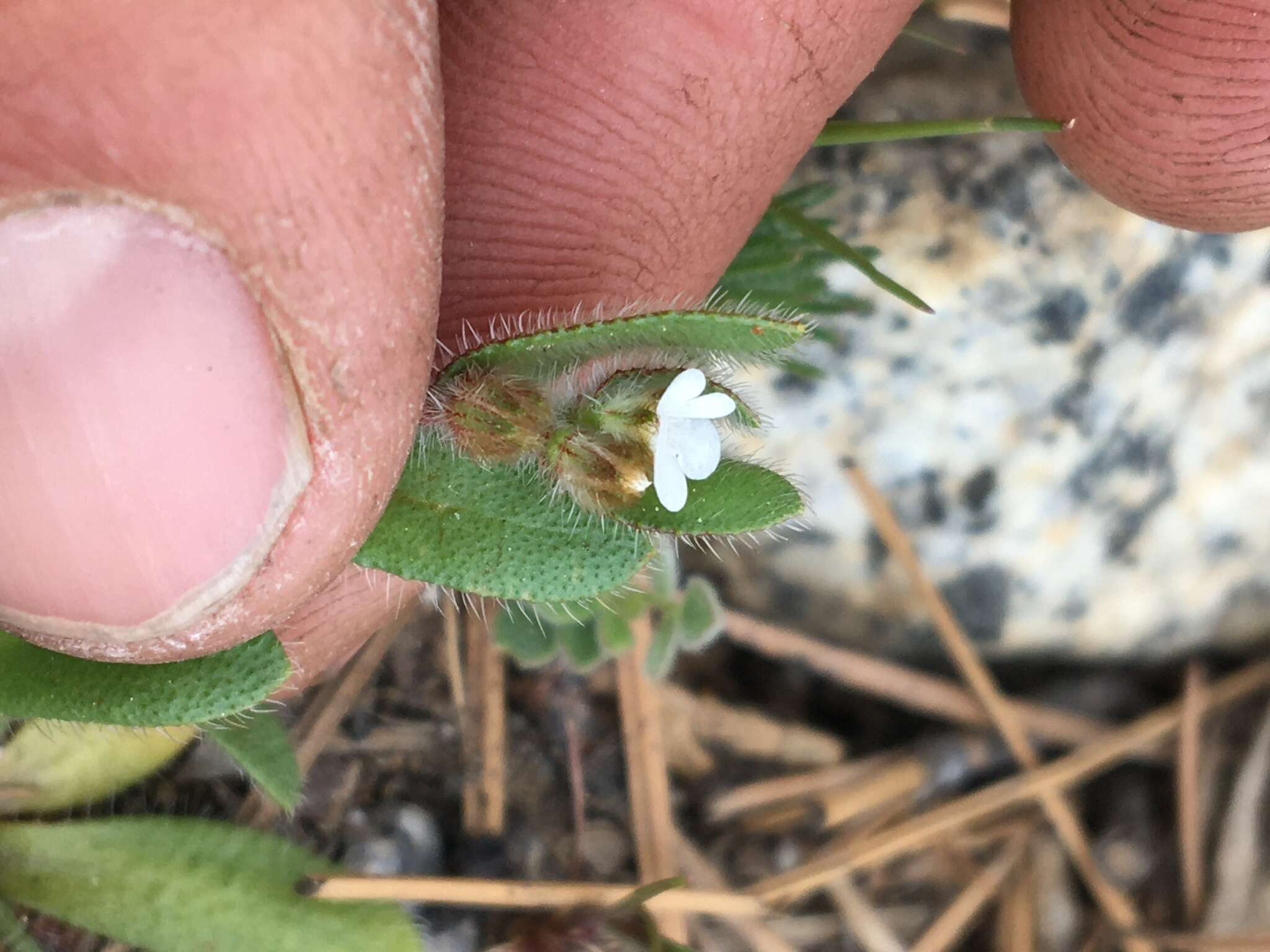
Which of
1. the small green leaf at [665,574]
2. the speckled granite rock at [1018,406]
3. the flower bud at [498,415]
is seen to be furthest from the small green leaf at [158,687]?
the speckled granite rock at [1018,406]

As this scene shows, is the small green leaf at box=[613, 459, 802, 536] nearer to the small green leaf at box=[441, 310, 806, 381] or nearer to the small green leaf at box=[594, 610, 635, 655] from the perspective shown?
the small green leaf at box=[441, 310, 806, 381]

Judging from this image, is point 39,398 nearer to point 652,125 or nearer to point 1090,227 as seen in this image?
point 652,125

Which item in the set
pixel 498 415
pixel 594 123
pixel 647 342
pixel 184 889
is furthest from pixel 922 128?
pixel 184 889

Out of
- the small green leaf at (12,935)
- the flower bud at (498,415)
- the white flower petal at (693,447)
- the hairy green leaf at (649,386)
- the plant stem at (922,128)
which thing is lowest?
the small green leaf at (12,935)

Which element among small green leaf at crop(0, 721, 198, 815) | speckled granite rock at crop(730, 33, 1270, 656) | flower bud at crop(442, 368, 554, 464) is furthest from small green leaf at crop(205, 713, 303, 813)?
speckled granite rock at crop(730, 33, 1270, 656)

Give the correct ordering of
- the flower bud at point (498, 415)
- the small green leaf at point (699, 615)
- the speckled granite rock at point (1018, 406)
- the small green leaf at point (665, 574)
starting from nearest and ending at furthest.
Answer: the flower bud at point (498, 415) → the small green leaf at point (665, 574) → the small green leaf at point (699, 615) → the speckled granite rock at point (1018, 406)

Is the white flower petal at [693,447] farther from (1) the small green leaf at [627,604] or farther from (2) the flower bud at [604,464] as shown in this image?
(1) the small green leaf at [627,604]
